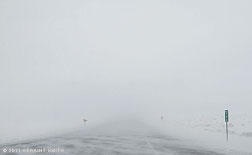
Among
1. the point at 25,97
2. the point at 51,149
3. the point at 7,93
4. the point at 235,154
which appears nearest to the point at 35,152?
the point at 51,149

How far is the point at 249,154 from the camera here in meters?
16.8

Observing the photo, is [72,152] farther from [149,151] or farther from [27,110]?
[27,110]

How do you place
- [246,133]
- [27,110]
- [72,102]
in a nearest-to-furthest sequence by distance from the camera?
[246,133] → [27,110] → [72,102]

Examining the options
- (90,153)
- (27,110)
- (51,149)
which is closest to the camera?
(90,153)

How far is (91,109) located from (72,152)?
83.5m

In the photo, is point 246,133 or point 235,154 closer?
point 235,154

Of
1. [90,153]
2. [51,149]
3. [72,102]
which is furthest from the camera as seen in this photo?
[72,102]

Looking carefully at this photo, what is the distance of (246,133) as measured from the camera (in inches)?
1150

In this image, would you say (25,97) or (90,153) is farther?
(25,97)

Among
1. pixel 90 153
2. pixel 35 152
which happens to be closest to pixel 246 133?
pixel 90 153

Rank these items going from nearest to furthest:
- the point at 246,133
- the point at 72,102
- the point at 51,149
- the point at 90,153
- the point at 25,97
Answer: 1. the point at 90,153
2. the point at 51,149
3. the point at 246,133
4. the point at 25,97
5. the point at 72,102

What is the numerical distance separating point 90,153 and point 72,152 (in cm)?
99

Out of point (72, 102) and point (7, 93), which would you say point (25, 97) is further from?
point (72, 102)

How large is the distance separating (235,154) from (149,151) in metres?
4.73
